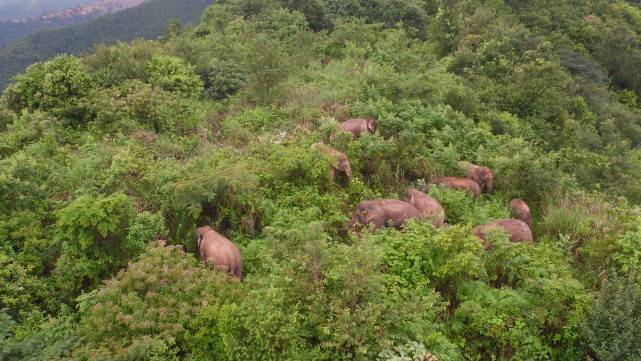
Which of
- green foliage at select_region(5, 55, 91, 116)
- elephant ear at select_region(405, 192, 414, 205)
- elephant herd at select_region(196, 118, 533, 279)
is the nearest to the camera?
elephant herd at select_region(196, 118, 533, 279)

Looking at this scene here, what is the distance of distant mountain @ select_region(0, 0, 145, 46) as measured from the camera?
380 ft

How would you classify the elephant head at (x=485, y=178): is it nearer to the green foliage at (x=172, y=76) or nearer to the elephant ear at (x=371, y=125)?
the elephant ear at (x=371, y=125)

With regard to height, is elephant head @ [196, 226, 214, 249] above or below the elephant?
above

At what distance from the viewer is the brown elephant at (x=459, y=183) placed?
Result: 8609 millimetres

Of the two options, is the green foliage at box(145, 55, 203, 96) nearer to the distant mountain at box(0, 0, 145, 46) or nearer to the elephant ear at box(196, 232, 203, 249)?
the elephant ear at box(196, 232, 203, 249)

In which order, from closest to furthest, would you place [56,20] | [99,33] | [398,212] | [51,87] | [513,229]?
[513,229] < [398,212] < [51,87] < [99,33] < [56,20]

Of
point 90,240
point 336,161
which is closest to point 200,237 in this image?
point 90,240

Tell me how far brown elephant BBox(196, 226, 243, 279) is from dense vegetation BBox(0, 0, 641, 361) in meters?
0.22

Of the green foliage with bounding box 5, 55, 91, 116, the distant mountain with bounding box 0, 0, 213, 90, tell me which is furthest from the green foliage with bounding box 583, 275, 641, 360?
the distant mountain with bounding box 0, 0, 213, 90

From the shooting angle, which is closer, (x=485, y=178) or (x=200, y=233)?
(x=200, y=233)

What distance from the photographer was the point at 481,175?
9070mm

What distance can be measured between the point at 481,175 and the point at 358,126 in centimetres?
256

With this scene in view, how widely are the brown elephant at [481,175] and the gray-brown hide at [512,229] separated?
5.45 ft

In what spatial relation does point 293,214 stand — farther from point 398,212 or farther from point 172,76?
point 172,76
